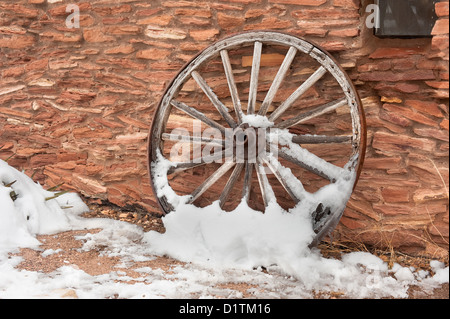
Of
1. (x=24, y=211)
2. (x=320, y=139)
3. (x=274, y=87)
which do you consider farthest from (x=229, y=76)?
(x=24, y=211)

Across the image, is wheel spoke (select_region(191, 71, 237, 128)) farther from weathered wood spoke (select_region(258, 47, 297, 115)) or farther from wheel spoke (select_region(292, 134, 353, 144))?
wheel spoke (select_region(292, 134, 353, 144))

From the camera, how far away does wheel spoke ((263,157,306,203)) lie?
2.88 metres

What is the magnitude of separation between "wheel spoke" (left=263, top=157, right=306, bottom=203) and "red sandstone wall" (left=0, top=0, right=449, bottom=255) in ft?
1.22

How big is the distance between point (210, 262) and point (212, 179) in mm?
527

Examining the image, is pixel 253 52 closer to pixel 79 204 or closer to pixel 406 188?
pixel 406 188

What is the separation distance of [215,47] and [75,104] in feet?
4.45

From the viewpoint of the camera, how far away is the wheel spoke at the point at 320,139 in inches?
109

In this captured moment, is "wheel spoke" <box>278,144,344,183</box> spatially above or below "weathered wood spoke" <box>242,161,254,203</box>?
above

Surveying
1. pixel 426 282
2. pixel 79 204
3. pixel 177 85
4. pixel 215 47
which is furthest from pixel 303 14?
pixel 79 204

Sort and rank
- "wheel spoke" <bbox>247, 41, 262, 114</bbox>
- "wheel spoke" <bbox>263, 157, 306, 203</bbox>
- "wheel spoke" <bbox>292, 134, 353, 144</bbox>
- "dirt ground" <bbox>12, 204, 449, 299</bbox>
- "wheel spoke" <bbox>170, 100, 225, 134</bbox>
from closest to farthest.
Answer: "dirt ground" <bbox>12, 204, 449, 299</bbox>, "wheel spoke" <bbox>292, 134, 353, 144</bbox>, "wheel spoke" <bbox>263, 157, 306, 203</bbox>, "wheel spoke" <bbox>247, 41, 262, 114</bbox>, "wheel spoke" <bbox>170, 100, 225, 134</bbox>

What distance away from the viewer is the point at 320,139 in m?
2.85

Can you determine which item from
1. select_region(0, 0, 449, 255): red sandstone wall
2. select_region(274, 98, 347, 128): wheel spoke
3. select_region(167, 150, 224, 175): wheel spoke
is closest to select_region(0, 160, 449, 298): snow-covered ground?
select_region(167, 150, 224, 175): wheel spoke

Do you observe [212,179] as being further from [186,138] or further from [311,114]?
[311,114]

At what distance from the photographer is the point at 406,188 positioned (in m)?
2.87
